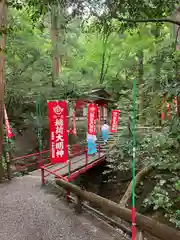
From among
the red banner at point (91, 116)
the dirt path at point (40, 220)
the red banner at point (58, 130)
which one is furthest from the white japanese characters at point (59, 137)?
the red banner at point (91, 116)

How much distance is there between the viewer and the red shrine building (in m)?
12.9

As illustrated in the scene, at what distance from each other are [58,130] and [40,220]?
7.85 ft

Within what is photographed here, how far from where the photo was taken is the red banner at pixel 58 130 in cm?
619

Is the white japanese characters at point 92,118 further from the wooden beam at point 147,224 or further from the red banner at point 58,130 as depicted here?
the wooden beam at point 147,224

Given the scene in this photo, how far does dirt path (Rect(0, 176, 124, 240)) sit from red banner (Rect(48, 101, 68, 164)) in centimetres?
123

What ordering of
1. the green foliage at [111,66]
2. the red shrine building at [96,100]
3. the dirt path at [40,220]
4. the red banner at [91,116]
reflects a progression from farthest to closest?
the red shrine building at [96,100] < the red banner at [91,116] < the dirt path at [40,220] < the green foliage at [111,66]

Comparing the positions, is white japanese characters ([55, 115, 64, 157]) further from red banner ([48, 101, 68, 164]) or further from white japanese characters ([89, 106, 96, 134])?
white japanese characters ([89, 106, 96, 134])

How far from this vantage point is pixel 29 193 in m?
6.71

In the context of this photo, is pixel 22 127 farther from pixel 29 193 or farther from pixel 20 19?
pixel 29 193

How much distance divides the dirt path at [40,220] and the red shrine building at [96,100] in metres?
6.44

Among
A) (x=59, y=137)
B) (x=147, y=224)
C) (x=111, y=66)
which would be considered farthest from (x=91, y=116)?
(x=111, y=66)

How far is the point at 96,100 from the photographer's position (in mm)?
15305

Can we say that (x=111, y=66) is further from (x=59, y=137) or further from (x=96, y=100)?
(x=59, y=137)

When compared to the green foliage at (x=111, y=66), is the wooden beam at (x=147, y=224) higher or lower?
lower
